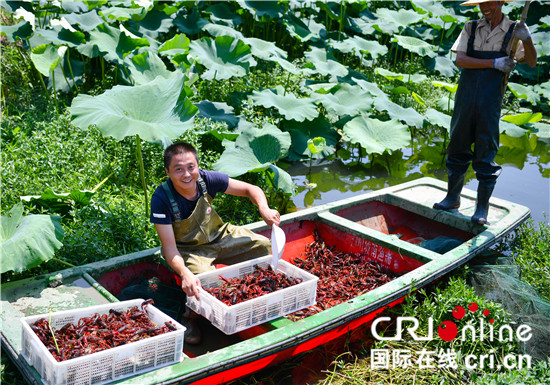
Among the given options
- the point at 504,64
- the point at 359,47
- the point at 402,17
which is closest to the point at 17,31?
the point at 359,47

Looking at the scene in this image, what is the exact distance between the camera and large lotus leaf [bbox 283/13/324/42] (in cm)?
1011

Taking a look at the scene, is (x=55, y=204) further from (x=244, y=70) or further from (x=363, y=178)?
(x=363, y=178)

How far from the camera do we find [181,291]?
155 inches

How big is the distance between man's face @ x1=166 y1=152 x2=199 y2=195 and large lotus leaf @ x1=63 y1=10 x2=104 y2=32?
17.0ft

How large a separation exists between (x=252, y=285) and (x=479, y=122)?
7.99 ft

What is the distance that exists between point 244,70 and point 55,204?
3373 millimetres

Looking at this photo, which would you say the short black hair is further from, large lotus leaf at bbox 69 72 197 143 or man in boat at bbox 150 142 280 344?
large lotus leaf at bbox 69 72 197 143

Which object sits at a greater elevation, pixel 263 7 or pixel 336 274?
pixel 263 7

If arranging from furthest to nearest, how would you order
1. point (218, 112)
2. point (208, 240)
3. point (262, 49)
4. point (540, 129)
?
point (540, 129) → point (262, 49) → point (218, 112) → point (208, 240)

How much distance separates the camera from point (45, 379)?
2.68m

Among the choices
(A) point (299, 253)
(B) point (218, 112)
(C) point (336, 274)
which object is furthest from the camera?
(B) point (218, 112)

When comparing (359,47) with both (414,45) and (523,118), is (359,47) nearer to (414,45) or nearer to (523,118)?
(414,45)

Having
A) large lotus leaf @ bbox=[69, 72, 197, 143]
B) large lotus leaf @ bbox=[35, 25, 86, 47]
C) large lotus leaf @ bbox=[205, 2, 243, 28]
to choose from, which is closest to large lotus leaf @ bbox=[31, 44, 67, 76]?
large lotus leaf @ bbox=[35, 25, 86, 47]

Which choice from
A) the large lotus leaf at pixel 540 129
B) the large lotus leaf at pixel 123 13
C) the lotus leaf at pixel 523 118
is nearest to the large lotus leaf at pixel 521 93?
the large lotus leaf at pixel 540 129
